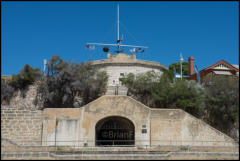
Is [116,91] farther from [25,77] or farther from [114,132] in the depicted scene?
[25,77]

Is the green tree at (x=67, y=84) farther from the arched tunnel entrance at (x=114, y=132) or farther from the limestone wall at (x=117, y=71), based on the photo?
the limestone wall at (x=117, y=71)

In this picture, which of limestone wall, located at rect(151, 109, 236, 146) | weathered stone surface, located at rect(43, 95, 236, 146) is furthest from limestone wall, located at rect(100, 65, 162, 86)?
limestone wall, located at rect(151, 109, 236, 146)

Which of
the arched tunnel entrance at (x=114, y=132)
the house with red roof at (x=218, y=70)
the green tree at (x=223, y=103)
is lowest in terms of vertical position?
the arched tunnel entrance at (x=114, y=132)

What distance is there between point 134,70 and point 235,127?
1313 cm

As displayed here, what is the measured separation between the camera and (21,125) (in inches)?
892

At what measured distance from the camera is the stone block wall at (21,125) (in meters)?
22.1

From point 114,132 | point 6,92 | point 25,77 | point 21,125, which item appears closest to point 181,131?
point 114,132

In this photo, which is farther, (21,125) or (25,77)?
(25,77)

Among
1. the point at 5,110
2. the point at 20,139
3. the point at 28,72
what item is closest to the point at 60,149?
the point at 20,139

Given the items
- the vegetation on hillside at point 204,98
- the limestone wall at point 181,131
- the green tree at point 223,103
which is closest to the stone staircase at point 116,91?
the vegetation on hillside at point 204,98

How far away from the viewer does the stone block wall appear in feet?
72.4

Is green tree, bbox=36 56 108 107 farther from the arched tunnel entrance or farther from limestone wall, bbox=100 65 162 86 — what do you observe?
limestone wall, bbox=100 65 162 86

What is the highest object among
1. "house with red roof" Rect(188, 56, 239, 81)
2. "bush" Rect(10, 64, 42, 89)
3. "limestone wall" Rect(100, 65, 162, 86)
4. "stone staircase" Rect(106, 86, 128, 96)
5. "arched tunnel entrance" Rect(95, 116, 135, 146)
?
→ "house with red roof" Rect(188, 56, 239, 81)

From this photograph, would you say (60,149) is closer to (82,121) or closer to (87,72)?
(82,121)
